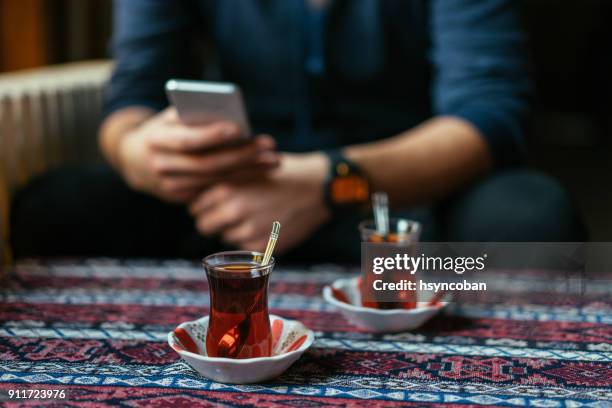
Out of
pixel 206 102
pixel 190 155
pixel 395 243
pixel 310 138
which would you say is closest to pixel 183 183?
pixel 190 155

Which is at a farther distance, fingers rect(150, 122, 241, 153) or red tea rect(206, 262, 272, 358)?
fingers rect(150, 122, 241, 153)

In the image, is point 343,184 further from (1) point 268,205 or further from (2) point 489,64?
(2) point 489,64

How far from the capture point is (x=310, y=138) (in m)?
1.61

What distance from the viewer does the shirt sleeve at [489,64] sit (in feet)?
4.89

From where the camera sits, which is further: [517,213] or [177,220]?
[177,220]

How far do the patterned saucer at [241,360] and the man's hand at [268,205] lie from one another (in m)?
0.50

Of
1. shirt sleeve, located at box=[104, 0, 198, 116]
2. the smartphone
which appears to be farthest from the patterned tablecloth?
shirt sleeve, located at box=[104, 0, 198, 116]

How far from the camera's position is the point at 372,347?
0.86m

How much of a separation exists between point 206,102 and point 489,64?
25.8 inches

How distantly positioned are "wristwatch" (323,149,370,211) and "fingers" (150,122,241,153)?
0.21 m

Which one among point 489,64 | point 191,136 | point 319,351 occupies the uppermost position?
point 489,64

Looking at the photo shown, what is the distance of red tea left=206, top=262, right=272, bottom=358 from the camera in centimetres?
74

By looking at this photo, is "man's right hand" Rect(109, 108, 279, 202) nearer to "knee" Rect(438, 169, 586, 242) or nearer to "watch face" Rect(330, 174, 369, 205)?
"watch face" Rect(330, 174, 369, 205)

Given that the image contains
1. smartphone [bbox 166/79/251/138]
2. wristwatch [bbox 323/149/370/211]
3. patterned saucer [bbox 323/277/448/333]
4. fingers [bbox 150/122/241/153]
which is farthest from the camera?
wristwatch [bbox 323/149/370/211]
